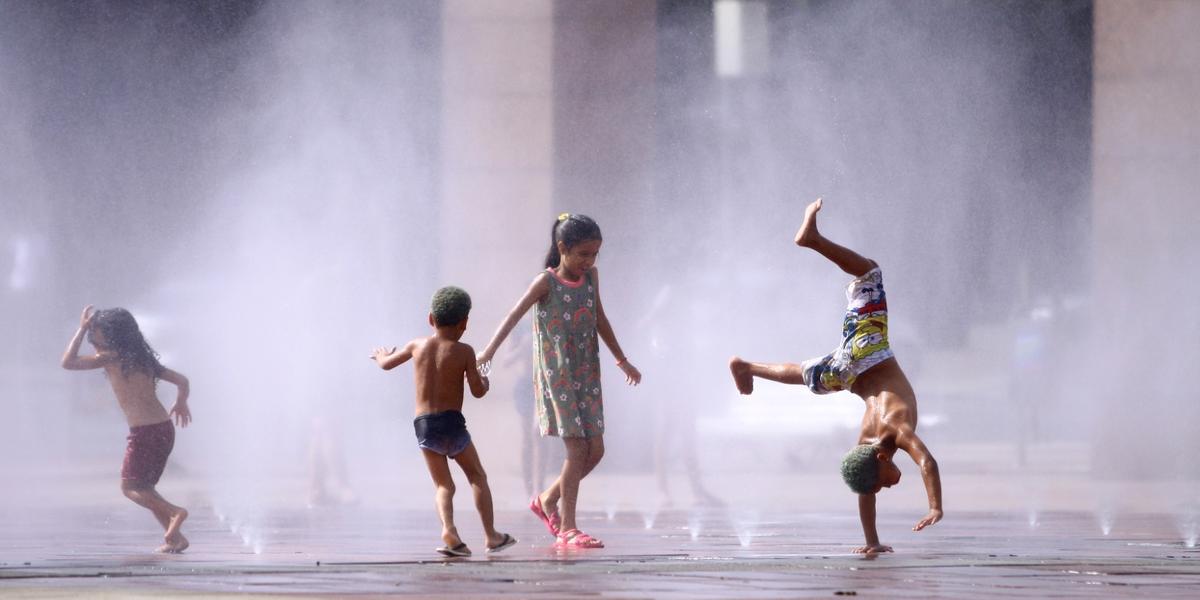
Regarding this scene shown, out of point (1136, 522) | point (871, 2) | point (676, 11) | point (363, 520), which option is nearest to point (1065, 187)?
point (871, 2)

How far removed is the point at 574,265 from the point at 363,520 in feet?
8.74

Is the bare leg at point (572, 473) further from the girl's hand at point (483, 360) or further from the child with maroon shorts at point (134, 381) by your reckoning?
the child with maroon shorts at point (134, 381)

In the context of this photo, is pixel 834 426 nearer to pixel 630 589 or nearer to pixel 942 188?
pixel 942 188

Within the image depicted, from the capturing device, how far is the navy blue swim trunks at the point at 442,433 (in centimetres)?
629

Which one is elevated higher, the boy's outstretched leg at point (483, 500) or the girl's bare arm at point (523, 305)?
the girl's bare arm at point (523, 305)

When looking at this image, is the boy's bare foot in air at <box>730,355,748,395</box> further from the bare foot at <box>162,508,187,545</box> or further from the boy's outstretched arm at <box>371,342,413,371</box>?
the bare foot at <box>162,508,187,545</box>

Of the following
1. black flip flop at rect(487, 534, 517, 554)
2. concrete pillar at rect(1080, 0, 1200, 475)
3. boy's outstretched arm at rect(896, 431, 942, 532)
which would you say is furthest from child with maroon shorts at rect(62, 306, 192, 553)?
concrete pillar at rect(1080, 0, 1200, 475)

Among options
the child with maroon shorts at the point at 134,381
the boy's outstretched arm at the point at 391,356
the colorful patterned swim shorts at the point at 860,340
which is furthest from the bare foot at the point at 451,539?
the child with maroon shorts at the point at 134,381

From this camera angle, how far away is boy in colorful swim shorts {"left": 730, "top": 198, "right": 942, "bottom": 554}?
19.9 feet

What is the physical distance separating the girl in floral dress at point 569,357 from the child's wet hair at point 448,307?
346 mm

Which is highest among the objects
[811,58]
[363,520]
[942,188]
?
[811,58]

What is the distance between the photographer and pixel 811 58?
13.9 m

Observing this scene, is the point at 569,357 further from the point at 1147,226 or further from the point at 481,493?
the point at 1147,226

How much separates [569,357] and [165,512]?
1835mm
